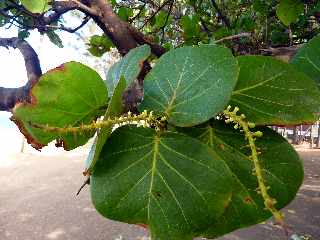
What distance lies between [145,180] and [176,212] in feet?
0.15

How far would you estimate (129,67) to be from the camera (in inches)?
18.6

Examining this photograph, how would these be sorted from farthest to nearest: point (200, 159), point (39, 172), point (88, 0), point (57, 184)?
point (39, 172) < point (57, 184) < point (88, 0) < point (200, 159)

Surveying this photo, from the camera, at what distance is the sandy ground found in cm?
634

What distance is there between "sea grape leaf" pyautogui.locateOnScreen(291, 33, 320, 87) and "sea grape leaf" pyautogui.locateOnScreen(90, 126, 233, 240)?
0.17m

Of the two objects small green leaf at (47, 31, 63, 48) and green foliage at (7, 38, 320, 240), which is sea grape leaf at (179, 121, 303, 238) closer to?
green foliage at (7, 38, 320, 240)

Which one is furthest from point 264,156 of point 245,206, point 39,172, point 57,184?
point 39,172

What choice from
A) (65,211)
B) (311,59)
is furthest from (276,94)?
(65,211)

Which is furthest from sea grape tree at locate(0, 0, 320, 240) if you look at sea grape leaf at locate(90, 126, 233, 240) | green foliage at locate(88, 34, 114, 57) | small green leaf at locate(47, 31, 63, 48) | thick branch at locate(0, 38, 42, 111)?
small green leaf at locate(47, 31, 63, 48)

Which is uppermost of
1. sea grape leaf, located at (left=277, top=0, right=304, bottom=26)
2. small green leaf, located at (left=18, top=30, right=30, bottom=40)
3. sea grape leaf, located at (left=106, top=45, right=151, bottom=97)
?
small green leaf, located at (left=18, top=30, right=30, bottom=40)

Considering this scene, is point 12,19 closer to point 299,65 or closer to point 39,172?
point 299,65

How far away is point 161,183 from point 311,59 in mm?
233

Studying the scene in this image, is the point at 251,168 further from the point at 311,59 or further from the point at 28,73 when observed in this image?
the point at 28,73

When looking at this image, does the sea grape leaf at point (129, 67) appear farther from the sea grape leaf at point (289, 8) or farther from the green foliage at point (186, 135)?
the sea grape leaf at point (289, 8)

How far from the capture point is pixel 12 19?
2.29 metres
